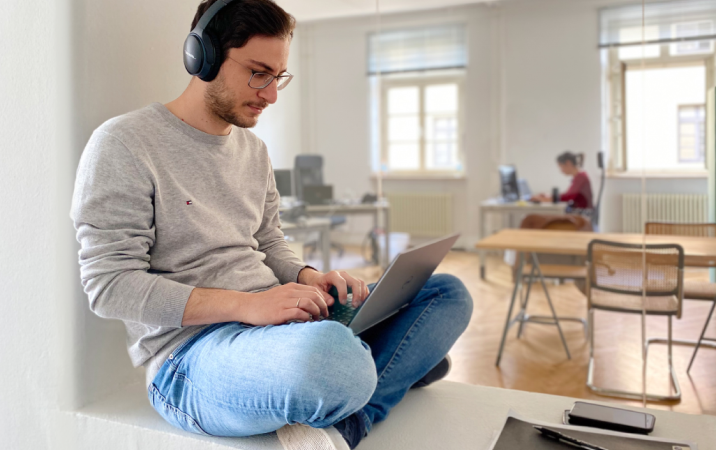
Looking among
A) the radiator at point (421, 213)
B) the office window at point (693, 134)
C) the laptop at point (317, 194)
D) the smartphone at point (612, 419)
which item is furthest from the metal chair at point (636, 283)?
the laptop at point (317, 194)

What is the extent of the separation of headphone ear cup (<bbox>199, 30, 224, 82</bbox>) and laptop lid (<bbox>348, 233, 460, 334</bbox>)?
58cm

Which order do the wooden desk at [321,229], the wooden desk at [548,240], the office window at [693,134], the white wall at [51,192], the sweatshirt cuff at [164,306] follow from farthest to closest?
the wooden desk at [321,229]
the wooden desk at [548,240]
the office window at [693,134]
the white wall at [51,192]
the sweatshirt cuff at [164,306]

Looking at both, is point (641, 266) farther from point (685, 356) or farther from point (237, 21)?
point (237, 21)

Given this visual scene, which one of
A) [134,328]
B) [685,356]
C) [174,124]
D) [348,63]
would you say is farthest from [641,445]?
[348,63]

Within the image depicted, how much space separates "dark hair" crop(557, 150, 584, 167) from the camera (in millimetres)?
1799

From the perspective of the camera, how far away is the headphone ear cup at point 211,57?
3.94 ft

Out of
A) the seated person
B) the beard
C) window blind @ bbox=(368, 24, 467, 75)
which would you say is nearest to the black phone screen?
the seated person

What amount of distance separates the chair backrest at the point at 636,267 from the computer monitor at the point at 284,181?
1.05 metres

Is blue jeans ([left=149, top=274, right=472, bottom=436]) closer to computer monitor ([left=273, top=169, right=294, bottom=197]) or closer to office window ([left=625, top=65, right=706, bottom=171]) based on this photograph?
computer monitor ([left=273, top=169, right=294, bottom=197])

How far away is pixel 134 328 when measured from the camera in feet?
4.01

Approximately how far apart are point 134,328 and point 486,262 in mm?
1218

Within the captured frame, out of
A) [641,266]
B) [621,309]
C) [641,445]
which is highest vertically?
[641,266]

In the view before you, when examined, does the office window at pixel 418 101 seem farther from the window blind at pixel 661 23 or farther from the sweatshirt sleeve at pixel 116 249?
the sweatshirt sleeve at pixel 116 249

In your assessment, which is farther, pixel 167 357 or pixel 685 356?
pixel 685 356
